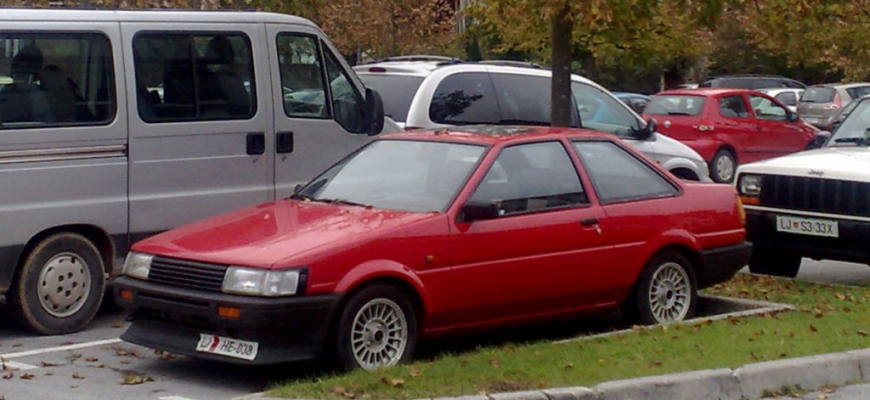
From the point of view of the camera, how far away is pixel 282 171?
1167cm

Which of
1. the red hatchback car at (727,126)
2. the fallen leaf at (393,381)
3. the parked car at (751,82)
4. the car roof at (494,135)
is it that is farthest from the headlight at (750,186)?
the parked car at (751,82)

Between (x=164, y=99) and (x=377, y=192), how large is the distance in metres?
2.23

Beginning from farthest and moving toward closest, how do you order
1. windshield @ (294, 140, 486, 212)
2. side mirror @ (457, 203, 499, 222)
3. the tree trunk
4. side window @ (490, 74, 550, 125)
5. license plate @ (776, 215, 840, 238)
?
side window @ (490, 74, 550, 125), the tree trunk, license plate @ (776, 215, 840, 238), windshield @ (294, 140, 486, 212), side mirror @ (457, 203, 499, 222)

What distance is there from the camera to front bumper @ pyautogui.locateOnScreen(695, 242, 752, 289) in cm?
1038

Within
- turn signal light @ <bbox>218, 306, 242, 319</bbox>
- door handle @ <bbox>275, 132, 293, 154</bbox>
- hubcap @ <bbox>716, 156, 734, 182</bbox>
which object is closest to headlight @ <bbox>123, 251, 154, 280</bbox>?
turn signal light @ <bbox>218, 306, 242, 319</bbox>

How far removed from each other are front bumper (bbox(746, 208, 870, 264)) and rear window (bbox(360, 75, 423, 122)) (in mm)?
4321

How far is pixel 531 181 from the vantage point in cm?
955

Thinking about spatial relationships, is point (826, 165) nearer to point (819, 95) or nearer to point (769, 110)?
point (769, 110)

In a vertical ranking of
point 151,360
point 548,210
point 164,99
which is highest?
point 164,99

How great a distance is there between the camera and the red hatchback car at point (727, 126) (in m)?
24.0

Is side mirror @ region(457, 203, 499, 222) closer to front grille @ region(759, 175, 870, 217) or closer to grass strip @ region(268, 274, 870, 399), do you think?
grass strip @ region(268, 274, 870, 399)

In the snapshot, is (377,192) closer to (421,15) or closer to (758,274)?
(758,274)

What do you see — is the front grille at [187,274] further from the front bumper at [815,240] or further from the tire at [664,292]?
the front bumper at [815,240]

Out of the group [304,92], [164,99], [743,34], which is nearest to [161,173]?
[164,99]
